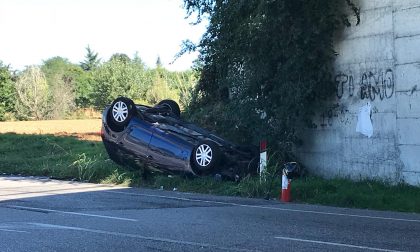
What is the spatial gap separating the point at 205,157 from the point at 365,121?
4.08m

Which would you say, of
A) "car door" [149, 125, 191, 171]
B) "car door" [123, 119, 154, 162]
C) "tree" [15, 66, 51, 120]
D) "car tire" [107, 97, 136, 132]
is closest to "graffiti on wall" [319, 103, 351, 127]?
"car door" [149, 125, 191, 171]

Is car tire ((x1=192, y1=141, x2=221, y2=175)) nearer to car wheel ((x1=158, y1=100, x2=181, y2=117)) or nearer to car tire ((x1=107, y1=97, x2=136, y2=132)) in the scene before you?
car tire ((x1=107, y1=97, x2=136, y2=132))

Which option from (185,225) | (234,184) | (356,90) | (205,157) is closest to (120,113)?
(205,157)

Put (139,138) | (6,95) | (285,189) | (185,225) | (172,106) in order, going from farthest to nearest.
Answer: (6,95)
(172,106)
(139,138)
(285,189)
(185,225)

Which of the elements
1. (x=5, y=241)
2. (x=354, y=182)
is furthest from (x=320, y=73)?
(x=5, y=241)

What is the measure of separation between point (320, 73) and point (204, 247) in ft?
27.5

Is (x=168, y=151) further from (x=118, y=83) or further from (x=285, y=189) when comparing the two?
(x=118, y=83)

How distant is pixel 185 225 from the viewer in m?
9.09

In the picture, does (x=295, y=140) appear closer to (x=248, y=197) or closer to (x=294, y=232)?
(x=248, y=197)

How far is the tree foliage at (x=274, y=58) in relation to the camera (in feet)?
47.3

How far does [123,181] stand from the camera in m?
16.1

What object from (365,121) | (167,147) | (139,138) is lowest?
(167,147)

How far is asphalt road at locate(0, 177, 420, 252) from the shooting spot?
750 cm

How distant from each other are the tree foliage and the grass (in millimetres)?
1840
